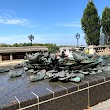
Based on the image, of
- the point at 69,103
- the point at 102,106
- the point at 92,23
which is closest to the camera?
the point at 69,103

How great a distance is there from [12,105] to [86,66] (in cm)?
249

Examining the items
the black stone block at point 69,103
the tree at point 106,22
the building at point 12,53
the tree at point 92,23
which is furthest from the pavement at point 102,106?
the tree at point 106,22

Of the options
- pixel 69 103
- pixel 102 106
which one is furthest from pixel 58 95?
pixel 102 106

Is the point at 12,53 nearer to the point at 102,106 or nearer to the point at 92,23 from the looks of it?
the point at 102,106

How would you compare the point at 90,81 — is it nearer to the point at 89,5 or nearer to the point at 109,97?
the point at 109,97

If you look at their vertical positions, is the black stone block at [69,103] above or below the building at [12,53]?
below

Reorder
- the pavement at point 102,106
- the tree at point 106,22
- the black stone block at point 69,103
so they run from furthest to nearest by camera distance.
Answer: the tree at point 106,22, the pavement at point 102,106, the black stone block at point 69,103

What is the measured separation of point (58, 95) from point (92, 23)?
76.9 ft

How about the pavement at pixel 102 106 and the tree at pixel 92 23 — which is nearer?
the pavement at pixel 102 106

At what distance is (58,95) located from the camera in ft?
9.02

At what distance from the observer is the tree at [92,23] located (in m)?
25.0

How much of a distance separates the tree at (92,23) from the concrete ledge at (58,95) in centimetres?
2215

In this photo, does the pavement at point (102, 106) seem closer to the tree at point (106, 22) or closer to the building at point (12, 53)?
the building at point (12, 53)

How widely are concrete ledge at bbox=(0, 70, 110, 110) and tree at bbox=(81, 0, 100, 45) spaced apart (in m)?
22.2
